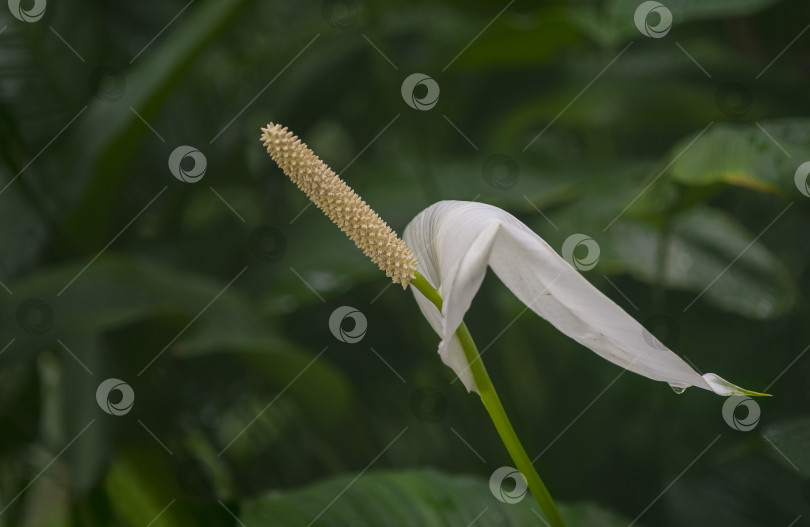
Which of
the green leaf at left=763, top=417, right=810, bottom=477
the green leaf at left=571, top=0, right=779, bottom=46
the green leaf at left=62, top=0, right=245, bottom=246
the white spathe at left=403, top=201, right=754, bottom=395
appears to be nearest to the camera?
the white spathe at left=403, top=201, right=754, bottom=395

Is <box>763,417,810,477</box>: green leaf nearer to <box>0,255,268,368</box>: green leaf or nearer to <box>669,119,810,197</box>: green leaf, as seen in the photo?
<box>669,119,810,197</box>: green leaf

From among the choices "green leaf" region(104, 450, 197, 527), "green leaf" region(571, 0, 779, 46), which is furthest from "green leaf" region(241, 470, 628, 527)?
"green leaf" region(571, 0, 779, 46)

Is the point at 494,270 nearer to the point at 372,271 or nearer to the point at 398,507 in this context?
the point at 398,507

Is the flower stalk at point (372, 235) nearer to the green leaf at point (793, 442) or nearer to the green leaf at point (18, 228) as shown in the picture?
the green leaf at point (793, 442)

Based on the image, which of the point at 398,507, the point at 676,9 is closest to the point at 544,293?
the point at 398,507

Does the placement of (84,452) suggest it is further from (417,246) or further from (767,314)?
(767,314)

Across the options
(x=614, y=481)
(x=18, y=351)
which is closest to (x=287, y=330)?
(x=18, y=351)
